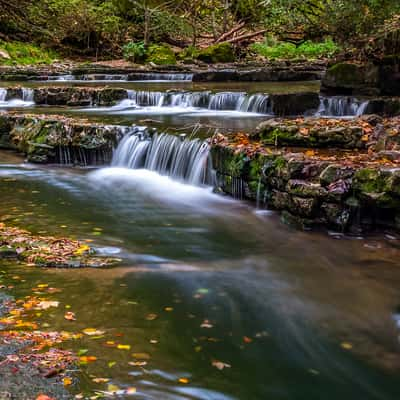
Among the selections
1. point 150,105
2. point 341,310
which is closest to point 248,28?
point 150,105

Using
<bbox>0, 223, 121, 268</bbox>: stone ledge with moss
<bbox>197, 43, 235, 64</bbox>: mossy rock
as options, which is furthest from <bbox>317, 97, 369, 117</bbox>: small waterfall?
<bbox>197, 43, 235, 64</bbox>: mossy rock

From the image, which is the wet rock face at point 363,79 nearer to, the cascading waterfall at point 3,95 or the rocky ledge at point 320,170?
the rocky ledge at point 320,170

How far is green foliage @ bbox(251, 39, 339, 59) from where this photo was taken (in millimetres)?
22953

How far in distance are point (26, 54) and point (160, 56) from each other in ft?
19.6

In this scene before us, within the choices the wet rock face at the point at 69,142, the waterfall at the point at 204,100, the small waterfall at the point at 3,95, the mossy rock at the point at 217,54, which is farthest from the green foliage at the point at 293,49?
the wet rock face at the point at 69,142

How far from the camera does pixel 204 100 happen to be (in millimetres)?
13258

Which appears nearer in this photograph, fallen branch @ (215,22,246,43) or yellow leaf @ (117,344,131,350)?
yellow leaf @ (117,344,131,350)

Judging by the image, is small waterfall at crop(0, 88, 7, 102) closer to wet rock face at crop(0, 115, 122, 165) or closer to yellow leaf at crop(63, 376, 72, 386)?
wet rock face at crop(0, 115, 122, 165)

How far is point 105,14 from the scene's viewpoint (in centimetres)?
2531

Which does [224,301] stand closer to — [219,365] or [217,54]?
[219,365]

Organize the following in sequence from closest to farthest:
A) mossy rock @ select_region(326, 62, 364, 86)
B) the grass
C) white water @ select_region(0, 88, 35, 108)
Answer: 1. mossy rock @ select_region(326, 62, 364, 86)
2. white water @ select_region(0, 88, 35, 108)
3. the grass

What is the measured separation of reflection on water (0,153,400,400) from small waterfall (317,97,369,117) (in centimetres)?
475

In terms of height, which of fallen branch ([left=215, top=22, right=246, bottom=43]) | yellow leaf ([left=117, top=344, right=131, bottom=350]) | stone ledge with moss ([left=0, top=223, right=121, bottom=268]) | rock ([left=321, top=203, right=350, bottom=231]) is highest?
fallen branch ([left=215, top=22, right=246, bottom=43])

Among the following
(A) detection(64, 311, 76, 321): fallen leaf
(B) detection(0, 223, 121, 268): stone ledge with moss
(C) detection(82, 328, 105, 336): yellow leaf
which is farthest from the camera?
(B) detection(0, 223, 121, 268): stone ledge with moss
